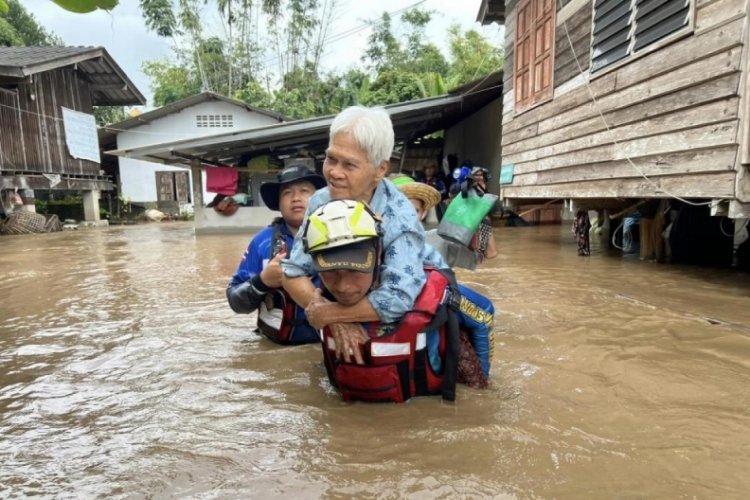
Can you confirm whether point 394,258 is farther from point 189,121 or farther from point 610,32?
point 189,121

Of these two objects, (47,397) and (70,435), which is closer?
(70,435)

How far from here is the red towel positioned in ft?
47.9

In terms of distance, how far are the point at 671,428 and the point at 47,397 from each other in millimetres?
3100

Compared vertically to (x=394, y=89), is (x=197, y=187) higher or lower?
lower

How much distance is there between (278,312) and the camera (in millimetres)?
3395

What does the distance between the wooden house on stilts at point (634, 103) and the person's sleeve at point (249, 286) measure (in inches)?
158

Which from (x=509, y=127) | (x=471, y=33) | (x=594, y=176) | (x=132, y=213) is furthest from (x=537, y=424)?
(x=471, y=33)

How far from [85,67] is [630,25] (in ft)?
67.4

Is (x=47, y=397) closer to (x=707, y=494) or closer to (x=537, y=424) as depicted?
(x=537, y=424)

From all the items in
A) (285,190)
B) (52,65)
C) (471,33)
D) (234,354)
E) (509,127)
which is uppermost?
(471,33)

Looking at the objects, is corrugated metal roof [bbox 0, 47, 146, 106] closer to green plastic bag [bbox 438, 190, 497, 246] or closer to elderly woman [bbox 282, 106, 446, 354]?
green plastic bag [bbox 438, 190, 497, 246]

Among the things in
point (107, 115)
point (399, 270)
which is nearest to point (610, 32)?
point (399, 270)

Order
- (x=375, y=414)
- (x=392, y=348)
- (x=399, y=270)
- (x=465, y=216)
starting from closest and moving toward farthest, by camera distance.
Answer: (x=399, y=270), (x=392, y=348), (x=375, y=414), (x=465, y=216)

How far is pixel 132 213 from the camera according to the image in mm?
24531
